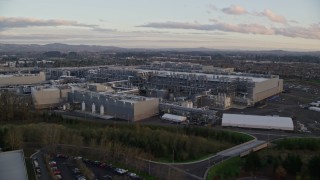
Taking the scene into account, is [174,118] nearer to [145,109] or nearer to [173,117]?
[173,117]

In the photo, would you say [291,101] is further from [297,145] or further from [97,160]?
[97,160]

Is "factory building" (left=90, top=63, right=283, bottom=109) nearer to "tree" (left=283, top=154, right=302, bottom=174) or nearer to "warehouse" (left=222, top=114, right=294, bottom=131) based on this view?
"warehouse" (left=222, top=114, right=294, bottom=131)

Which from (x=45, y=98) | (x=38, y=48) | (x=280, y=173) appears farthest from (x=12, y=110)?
(x=38, y=48)

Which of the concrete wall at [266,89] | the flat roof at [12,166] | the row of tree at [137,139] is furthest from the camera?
the concrete wall at [266,89]

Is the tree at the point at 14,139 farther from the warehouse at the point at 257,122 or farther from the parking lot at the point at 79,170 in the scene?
the warehouse at the point at 257,122

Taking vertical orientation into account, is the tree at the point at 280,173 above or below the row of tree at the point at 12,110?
below

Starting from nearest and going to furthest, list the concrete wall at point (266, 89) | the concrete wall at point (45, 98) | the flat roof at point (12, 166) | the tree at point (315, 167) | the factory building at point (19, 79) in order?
the flat roof at point (12, 166) → the tree at point (315, 167) → the concrete wall at point (45, 98) → the concrete wall at point (266, 89) → the factory building at point (19, 79)

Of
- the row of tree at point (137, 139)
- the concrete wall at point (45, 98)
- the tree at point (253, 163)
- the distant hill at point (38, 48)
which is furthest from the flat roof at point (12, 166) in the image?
the distant hill at point (38, 48)
